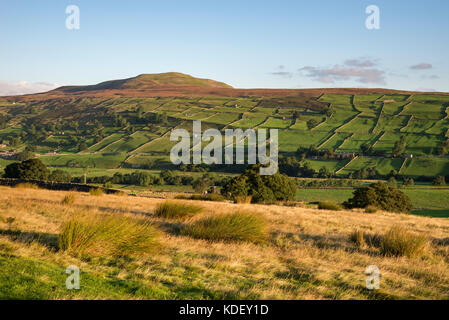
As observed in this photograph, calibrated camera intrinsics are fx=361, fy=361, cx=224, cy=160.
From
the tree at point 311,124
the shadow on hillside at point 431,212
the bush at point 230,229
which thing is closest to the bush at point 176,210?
the bush at point 230,229

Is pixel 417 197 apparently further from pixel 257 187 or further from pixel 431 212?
pixel 257 187

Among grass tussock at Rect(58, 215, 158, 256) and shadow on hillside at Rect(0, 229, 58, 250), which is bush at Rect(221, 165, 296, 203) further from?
grass tussock at Rect(58, 215, 158, 256)

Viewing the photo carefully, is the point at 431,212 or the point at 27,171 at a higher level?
the point at 27,171

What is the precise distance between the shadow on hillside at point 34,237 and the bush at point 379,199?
36079 millimetres

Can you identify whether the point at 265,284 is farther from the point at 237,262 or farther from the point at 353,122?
the point at 353,122

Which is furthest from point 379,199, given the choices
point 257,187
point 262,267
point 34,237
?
point 34,237

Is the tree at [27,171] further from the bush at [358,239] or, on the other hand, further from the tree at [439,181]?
the tree at [439,181]

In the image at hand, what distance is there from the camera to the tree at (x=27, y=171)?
4909 centimetres

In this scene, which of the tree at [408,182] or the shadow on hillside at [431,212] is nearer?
the shadow on hillside at [431,212]

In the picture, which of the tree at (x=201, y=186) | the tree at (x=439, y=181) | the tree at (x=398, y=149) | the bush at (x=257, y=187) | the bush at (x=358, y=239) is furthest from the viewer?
the tree at (x=398, y=149)

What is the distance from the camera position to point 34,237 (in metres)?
8.42

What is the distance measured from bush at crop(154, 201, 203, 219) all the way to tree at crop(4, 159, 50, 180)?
42.1 meters

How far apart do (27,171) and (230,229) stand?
47895 millimetres
